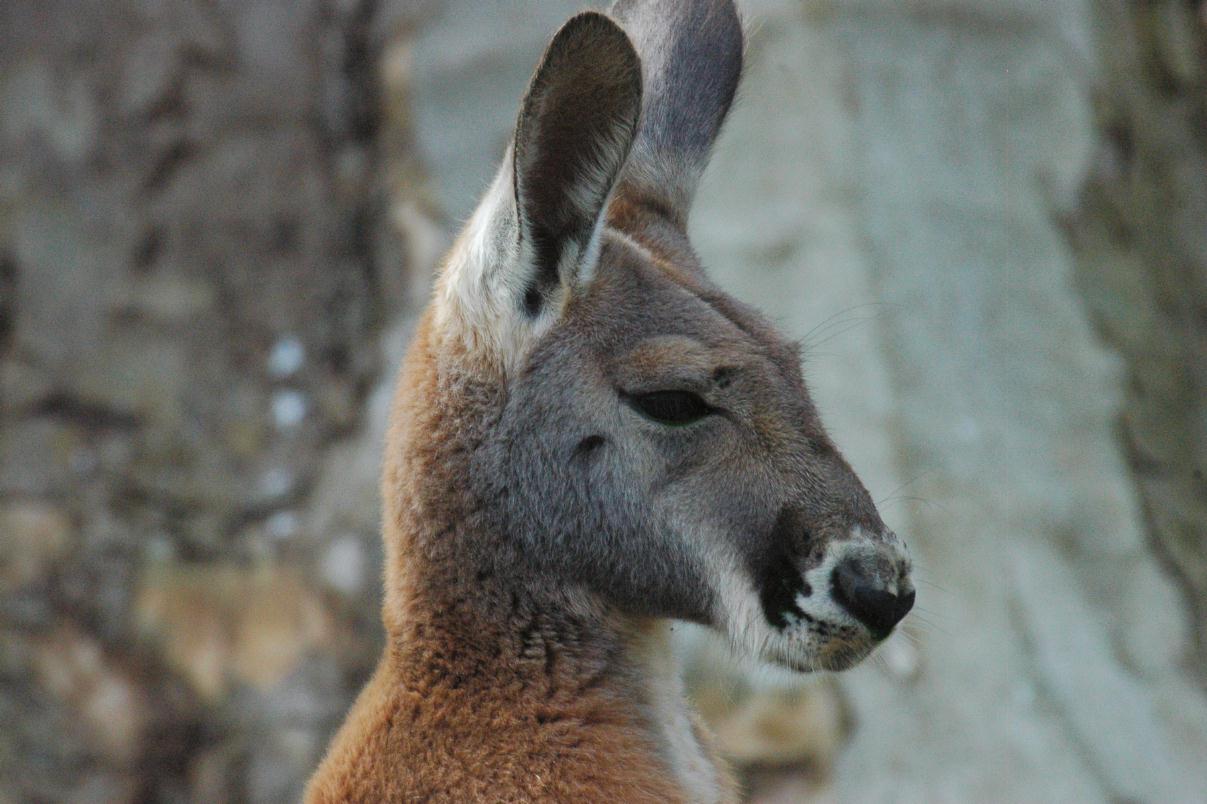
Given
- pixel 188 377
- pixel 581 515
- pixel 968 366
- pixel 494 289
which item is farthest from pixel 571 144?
pixel 188 377

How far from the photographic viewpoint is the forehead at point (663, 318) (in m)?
3.03

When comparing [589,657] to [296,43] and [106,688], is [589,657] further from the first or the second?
[296,43]

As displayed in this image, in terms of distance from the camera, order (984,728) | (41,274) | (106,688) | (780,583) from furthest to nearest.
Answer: (41,274) < (106,688) < (984,728) < (780,583)

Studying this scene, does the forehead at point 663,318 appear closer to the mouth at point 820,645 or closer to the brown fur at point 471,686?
the brown fur at point 471,686

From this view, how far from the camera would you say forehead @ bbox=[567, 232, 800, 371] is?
9.95 feet

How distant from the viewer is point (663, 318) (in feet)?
10.1

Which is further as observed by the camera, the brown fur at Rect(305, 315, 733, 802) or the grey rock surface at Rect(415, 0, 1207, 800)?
the grey rock surface at Rect(415, 0, 1207, 800)

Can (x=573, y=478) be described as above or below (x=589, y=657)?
above

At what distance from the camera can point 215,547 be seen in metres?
7.38

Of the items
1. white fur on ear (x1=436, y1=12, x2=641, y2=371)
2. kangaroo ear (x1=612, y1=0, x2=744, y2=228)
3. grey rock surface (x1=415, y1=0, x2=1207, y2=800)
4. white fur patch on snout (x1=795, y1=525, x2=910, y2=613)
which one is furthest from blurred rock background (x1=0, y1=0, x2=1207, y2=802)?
white fur on ear (x1=436, y1=12, x2=641, y2=371)

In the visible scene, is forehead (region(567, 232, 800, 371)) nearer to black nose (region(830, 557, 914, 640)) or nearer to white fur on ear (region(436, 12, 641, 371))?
white fur on ear (region(436, 12, 641, 371))

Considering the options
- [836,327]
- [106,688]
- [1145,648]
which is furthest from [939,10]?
[106,688]

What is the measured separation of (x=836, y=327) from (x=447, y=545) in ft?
12.8

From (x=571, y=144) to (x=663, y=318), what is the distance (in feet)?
1.50
